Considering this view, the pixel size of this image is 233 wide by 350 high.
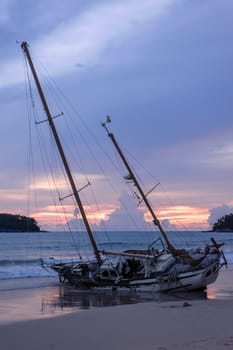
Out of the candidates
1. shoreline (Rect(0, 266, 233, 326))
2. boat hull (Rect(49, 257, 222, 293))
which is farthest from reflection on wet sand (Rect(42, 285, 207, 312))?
boat hull (Rect(49, 257, 222, 293))

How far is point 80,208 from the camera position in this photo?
1242 inches

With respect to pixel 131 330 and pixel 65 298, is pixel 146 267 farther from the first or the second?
pixel 131 330

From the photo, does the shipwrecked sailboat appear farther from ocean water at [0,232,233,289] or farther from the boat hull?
ocean water at [0,232,233,289]

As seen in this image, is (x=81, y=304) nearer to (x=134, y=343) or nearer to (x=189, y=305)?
(x=189, y=305)

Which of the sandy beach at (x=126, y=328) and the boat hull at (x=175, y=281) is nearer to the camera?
the sandy beach at (x=126, y=328)

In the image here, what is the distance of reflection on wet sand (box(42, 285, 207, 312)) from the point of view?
23469 mm

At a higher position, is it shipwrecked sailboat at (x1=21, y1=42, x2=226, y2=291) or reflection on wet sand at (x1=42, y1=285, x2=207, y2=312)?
shipwrecked sailboat at (x1=21, y1=42, x2=226, y2=291)

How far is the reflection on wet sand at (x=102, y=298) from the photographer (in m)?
23.5

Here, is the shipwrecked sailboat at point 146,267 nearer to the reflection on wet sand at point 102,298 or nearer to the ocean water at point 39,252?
the reflection on wet sand at point 102,298

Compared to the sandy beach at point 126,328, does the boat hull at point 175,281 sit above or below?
above

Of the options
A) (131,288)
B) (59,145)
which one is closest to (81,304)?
(131,288)

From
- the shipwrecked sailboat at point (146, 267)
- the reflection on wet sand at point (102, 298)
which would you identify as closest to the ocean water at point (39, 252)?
the shipwrecked sailboat at point (146, 267)

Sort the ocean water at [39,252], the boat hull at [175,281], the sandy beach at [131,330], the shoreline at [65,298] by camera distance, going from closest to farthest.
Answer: the sandy beach at [131,330] → the shoreline at [65,298] → the boat hull at [175,281] → the ocean water at [39,252]

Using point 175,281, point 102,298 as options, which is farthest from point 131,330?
point 175,281
